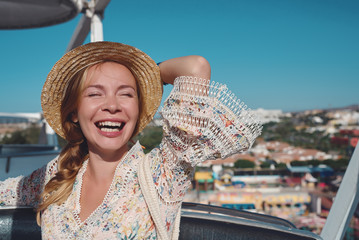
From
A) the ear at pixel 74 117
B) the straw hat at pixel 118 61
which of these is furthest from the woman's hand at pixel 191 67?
the ear at pixel 74 117

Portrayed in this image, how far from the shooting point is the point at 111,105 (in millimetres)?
897

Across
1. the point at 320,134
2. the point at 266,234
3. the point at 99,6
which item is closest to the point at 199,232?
the point at 266,234

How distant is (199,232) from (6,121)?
5214 millimetres

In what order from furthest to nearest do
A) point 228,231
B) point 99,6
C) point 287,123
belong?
point 287,123, point 99,6, point 228,231

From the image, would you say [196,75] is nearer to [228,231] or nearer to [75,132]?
[75,132]

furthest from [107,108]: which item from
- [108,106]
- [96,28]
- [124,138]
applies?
[96,28]

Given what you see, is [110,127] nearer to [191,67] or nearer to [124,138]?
[124,138]

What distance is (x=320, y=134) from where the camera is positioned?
30.9 meters

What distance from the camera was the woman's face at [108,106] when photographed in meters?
0.92

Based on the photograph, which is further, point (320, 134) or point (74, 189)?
point (320, 134)

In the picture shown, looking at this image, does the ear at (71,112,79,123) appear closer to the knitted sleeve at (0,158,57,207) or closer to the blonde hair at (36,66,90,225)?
the blonde hair at (36,66,90,225)

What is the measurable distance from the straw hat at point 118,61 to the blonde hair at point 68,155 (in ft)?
0.14

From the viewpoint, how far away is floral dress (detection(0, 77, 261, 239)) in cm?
72

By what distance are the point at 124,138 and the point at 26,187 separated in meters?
0.61
